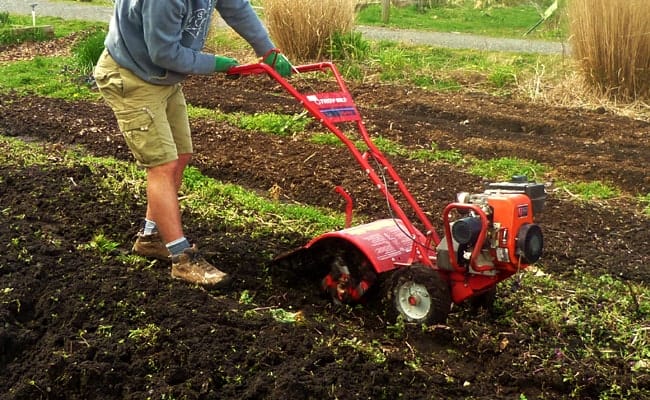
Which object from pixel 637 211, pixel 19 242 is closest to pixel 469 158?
pixel 637 211

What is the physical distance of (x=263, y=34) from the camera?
4.78 m

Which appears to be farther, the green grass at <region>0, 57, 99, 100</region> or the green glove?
the green grass at <region>0, 57, 99, 100</region>

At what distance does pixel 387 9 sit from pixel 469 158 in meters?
12.1

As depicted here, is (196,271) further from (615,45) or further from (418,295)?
(615,45)

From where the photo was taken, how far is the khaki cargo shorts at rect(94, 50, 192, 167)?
14.0 feet

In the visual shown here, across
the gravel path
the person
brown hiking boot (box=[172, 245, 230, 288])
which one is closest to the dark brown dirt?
brown hiking boot (box=[172, 245, 230, 288])

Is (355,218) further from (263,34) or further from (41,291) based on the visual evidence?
(41,291)

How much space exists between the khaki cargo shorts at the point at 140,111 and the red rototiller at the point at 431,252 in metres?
0.43

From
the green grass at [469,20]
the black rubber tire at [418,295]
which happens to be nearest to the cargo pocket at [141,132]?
the black rubber tire at [418,295]

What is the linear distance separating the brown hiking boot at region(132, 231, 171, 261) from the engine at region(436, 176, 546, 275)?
161 cm

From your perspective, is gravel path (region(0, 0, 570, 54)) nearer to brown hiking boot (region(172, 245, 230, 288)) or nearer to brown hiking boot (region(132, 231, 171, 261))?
brown hiking boot (region(132, 231, 171, 261))

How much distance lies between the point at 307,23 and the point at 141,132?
751 cm

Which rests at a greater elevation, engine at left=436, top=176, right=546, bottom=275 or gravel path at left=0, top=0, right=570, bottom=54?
engine at left=436, top=176, right=546, bottom=275

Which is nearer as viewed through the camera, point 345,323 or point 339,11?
point 345,323
